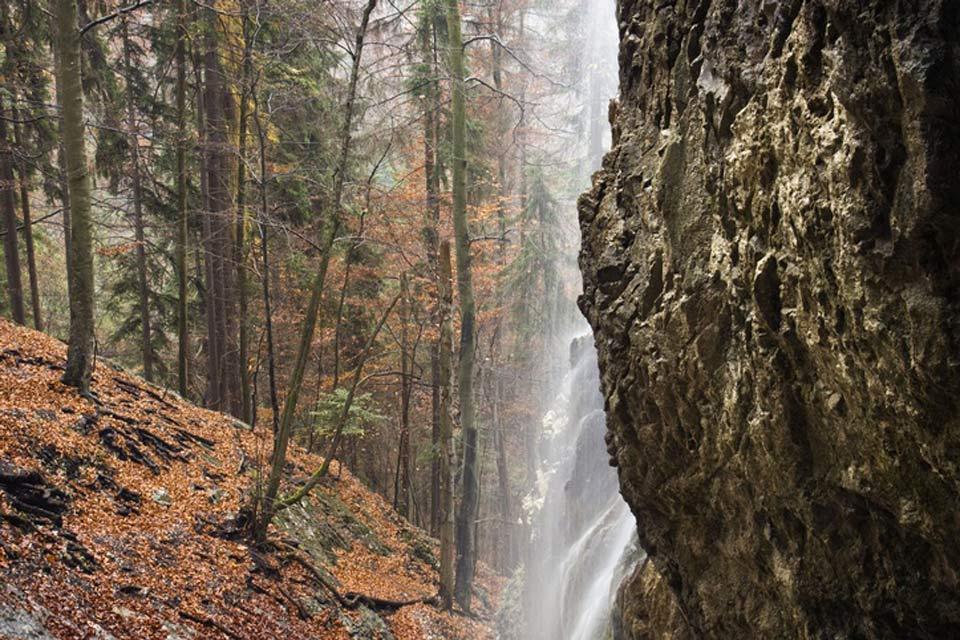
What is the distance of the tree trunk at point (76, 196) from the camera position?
7.91 meters

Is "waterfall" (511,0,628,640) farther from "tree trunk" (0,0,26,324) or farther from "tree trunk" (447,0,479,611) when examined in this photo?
"tree trunk" (0,0,26,324)

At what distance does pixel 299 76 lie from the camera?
531 inches

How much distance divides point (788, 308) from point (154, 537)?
244 inches

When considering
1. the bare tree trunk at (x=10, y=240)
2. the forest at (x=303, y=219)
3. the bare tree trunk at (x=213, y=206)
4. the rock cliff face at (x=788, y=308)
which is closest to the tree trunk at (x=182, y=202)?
the forest at (x=303, y=219)

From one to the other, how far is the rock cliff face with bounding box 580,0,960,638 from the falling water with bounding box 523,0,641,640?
5.25 m

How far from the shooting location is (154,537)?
6887mm

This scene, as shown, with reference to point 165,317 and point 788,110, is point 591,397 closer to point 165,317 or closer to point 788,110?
point 165,317

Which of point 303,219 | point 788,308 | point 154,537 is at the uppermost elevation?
point 303,219

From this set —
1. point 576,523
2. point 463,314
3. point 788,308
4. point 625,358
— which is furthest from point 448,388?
point 788,308

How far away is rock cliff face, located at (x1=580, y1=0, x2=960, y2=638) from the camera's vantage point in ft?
9.62

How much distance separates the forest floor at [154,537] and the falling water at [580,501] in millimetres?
2189

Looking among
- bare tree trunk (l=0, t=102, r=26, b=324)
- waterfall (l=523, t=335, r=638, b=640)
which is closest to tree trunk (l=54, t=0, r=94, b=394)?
bare tree trunk (l=0, t=102, r=26, b=324)

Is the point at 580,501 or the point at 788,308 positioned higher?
the point at 788,308

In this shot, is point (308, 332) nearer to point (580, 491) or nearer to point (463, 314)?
point (463, 314)
